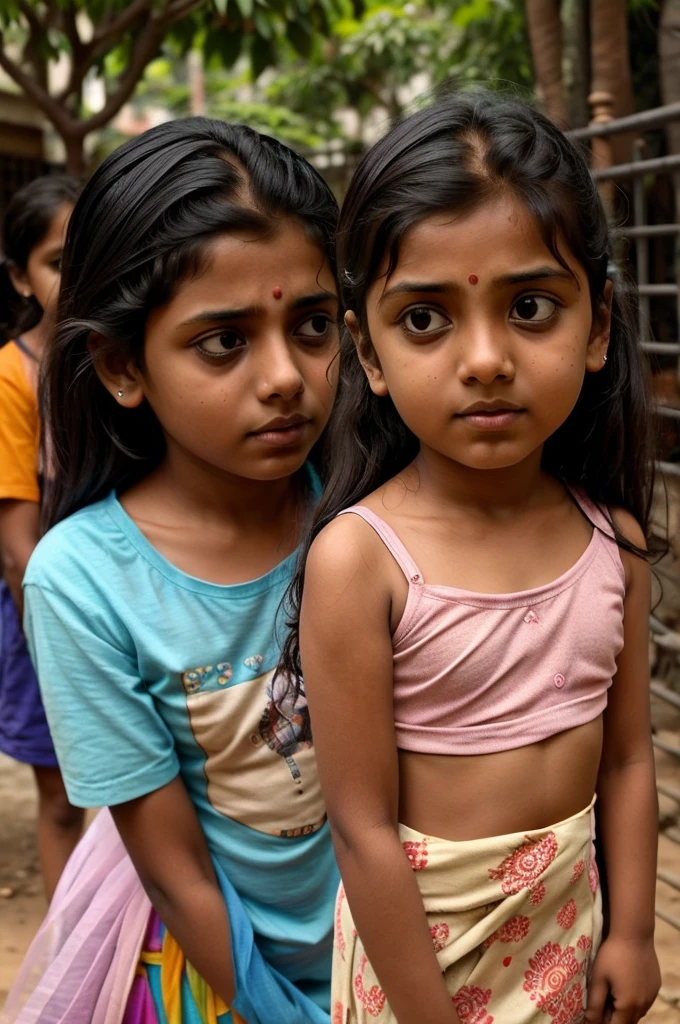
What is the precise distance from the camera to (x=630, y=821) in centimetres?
137

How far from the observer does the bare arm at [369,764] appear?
3.98 feet

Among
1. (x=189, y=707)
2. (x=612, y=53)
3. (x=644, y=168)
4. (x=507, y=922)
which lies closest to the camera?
(x=507, y=922)

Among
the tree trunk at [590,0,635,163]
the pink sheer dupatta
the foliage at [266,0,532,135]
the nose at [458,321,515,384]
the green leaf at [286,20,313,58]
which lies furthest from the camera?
the foliage at [266,0,532,135]

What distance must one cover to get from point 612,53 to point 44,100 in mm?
2364

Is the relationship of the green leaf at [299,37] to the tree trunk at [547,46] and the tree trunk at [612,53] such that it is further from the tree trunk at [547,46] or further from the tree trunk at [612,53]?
the tree trunk at [612,53]

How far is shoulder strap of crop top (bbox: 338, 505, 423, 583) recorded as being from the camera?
1.25 metres

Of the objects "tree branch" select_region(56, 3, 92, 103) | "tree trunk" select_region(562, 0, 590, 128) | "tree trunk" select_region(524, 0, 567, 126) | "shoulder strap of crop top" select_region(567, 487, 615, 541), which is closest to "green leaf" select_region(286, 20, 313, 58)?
"tree branch" select_region(56, 3, 92, 103)

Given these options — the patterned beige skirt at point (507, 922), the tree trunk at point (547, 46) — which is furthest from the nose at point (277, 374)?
the tree trunk at point (547, 46)

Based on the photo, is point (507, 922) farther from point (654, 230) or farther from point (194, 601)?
point (654, 230)

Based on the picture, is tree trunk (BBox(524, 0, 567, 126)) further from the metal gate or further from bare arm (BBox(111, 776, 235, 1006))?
bare arm (BBox(111, 776, 235, 1006))

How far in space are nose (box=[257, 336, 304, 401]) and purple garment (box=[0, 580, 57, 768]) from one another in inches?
69.6

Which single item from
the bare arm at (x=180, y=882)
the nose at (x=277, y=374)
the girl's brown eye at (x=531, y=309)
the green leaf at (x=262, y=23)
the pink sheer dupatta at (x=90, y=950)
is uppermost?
the green leaf at (x=262, y=23)

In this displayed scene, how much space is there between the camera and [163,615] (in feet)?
4.91

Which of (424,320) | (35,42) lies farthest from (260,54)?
(424,320)
